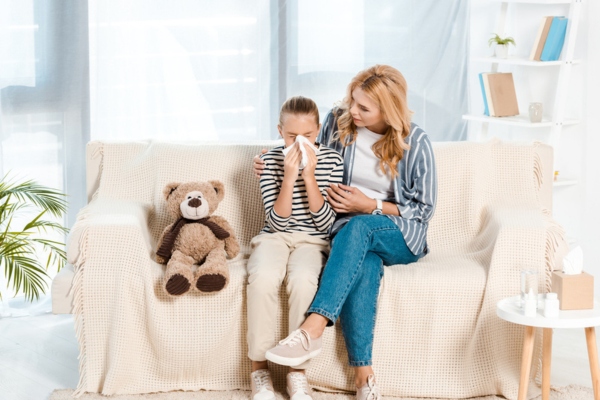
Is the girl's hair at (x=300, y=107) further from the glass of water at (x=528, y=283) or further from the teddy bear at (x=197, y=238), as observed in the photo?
the glass of water at (x=528, y=283)

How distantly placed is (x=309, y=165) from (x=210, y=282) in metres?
0.45

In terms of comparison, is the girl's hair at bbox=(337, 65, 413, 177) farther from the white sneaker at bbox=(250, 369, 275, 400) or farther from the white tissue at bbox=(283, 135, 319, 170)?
the white sneaker at bbox=(250, 369, 275, 400)

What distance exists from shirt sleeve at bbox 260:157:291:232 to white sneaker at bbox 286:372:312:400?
465mm

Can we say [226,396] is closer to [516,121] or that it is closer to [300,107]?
[300,107]

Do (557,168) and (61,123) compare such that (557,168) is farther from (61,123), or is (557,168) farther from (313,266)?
(61,123)

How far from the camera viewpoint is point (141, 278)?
8.07 ft

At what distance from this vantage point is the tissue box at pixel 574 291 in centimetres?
217

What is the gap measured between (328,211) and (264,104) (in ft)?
4.29

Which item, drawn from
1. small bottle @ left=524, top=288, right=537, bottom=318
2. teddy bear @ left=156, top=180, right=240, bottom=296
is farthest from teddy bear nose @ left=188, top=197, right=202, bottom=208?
small bottle @ left=524, top=288, right=537, bottom=318

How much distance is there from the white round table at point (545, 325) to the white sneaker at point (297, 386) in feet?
1.89

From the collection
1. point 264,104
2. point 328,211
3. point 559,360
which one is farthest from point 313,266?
point 264,104

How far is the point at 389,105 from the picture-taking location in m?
2.58

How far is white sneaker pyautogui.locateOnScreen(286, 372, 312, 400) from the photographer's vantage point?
2359 mm

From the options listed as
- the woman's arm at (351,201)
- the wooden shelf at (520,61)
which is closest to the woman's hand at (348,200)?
the woman's arm at (351,201)
